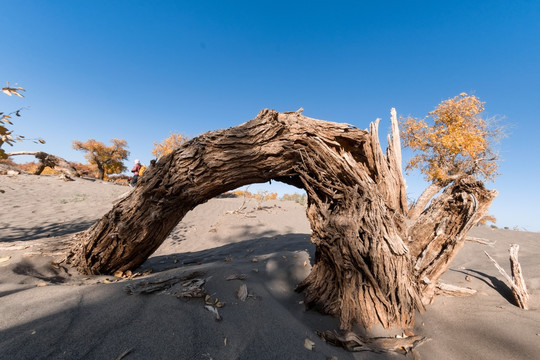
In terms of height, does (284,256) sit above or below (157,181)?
below

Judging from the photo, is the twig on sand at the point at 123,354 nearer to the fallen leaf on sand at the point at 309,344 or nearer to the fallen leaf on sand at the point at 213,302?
the fallen leaf on sand at the point at 213,302

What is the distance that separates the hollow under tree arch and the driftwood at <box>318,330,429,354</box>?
0.17 metres

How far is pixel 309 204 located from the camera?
281 centimetres

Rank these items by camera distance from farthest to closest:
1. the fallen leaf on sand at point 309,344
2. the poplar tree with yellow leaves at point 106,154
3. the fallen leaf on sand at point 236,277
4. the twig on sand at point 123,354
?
the poplar tree with yellow leaves at point 106,154, the fallen leaf on sand at point 236,277, the fallen leaf on sand at point 309,344, the twig on sand at point 123,354

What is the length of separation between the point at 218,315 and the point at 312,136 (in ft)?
6.84

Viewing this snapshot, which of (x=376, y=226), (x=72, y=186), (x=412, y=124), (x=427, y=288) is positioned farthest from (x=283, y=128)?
(x=412, y=124)

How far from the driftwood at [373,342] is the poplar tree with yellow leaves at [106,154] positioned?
36.3 m

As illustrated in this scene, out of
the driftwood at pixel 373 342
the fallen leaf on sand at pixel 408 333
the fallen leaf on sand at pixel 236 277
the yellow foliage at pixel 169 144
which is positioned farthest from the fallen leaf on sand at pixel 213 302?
the yellow foliage at pixel 169 144

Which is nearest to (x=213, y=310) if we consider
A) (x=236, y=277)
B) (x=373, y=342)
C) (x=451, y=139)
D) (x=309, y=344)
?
(x=236, y=277)

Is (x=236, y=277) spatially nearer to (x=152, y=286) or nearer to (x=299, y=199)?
(x=152, y=286)

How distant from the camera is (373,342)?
1993 mm

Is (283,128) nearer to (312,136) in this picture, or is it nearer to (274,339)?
(312,136)

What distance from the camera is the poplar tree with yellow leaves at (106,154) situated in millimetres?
31250

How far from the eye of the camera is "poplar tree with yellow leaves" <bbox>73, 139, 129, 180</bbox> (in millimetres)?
31250
